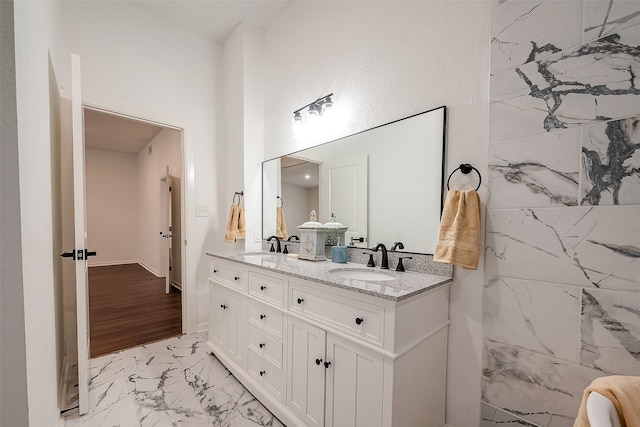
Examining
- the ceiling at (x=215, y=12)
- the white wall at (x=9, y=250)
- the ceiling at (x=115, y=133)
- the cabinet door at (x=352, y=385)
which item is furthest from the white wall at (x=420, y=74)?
the ceiling at (x=115, y=133)

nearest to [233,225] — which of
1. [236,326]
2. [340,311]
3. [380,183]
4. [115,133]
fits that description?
[236,326]

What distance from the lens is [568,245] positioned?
1.09 meters

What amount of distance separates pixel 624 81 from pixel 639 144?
25 centimetres

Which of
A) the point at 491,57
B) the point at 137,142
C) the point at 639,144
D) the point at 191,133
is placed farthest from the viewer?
the point at 137,142

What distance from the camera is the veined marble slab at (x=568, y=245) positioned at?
975 mm

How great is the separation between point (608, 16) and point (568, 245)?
0.91 meters

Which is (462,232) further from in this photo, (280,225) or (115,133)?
(115,133)

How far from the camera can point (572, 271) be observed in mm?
1079

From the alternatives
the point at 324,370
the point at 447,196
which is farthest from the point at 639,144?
the point at 324,370

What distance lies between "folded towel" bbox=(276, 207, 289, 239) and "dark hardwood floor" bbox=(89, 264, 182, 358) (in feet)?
5.03

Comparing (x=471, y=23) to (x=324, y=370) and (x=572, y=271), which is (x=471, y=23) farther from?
(x=324, y=370)

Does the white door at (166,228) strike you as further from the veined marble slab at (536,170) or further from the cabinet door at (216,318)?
the veined marble slab at (536,170)

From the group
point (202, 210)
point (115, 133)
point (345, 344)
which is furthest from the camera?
point (115, 133)

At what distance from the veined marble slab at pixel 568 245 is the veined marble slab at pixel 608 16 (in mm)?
691
